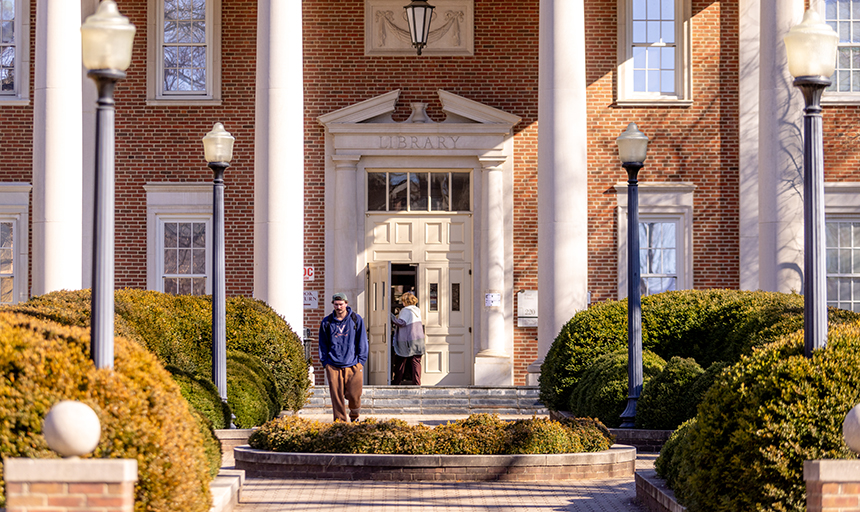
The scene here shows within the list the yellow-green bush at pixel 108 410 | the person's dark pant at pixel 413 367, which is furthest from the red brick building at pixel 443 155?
the yellow-green bush at pixel 108 410

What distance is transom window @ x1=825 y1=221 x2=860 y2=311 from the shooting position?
20.0 m

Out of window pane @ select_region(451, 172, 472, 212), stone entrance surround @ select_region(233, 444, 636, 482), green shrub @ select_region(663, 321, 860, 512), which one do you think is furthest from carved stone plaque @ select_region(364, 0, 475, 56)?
green shrub @ select_region(663, 321, 860, 512)

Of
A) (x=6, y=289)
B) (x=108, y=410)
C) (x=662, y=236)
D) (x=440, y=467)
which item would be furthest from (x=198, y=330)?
(x=662, y=236)

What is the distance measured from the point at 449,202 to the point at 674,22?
564 cm

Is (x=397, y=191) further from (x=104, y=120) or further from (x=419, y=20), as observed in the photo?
(x=104, y=120)

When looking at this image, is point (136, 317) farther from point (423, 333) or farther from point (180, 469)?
point (423, 333)

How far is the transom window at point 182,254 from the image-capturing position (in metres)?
19.9

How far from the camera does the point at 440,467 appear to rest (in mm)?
9602

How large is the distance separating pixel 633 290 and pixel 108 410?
773cm

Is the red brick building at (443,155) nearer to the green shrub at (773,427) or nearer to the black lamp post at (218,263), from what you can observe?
the black lamp post at (218,263)

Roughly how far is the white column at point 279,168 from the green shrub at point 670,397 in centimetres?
617

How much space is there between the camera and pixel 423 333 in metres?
18.5

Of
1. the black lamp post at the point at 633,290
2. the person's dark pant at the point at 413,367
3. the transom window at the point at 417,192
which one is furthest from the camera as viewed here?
the transom window at the point at 417,192

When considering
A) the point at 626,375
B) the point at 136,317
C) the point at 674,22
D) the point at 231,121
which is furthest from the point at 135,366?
the point at 674,22
